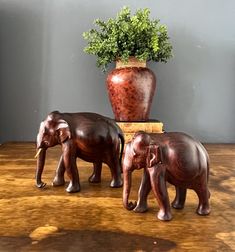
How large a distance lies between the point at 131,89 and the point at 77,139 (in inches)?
18.6

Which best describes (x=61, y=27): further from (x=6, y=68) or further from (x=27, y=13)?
(x=6, y=68)

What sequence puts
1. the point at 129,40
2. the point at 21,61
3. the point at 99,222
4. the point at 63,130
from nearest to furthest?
the point at 99,222 < the point at 63,130 < the point at 129,40 < the point at 21,61

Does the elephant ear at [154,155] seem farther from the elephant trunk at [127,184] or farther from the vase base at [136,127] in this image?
the vase base at [136,127]

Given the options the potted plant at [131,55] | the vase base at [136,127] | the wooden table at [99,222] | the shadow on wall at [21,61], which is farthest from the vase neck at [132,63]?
the wooden table at [99,222]

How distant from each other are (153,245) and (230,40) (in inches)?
43.5

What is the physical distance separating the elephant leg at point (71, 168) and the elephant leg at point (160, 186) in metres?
0.17

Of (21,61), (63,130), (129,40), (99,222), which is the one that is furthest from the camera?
(21,61)

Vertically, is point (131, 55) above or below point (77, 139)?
above

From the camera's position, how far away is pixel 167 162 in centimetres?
45

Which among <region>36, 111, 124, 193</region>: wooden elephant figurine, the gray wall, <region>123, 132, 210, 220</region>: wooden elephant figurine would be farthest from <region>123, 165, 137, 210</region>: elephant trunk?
the gray wall

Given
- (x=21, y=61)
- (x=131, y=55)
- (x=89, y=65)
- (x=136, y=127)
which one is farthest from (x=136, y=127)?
(x=21, y=61)

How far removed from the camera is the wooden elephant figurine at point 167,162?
1.45 feet

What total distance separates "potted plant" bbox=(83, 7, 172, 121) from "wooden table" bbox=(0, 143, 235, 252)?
0.41 metres

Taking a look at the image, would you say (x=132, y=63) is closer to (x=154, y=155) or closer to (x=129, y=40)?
(x=129, y=40)
